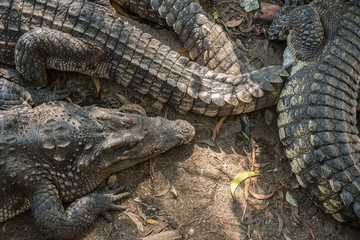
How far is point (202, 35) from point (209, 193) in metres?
1.59

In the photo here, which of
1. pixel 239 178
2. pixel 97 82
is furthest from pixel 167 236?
pixel 97 82

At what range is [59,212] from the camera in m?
3.16

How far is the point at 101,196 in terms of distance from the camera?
3387 millimetres

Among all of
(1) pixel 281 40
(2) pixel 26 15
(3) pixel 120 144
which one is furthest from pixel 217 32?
(2) pixel 26 15

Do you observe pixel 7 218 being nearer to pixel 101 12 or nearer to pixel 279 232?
pixel 101 12

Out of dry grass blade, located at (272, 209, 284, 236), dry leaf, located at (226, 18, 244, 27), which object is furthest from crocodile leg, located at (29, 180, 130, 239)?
dry leaf, located at (226, 18, 244, 27)

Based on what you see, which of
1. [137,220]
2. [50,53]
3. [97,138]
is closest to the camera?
[97,138]

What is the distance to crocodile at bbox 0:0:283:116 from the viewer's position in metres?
3.52

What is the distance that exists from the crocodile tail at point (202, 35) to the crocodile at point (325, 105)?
22.5 inches

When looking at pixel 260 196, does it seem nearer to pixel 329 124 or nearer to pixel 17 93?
pixel 329 124

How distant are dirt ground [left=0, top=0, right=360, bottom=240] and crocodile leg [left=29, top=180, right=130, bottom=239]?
5.4 inches

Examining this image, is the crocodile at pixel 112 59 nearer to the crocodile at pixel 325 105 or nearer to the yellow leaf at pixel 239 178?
the crocodile at pixel 325 105

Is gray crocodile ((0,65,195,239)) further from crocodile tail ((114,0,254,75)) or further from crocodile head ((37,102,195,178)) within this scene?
crocodile tail ((114,0,254,75))

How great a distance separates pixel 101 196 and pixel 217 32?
2.00 m
